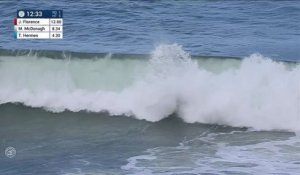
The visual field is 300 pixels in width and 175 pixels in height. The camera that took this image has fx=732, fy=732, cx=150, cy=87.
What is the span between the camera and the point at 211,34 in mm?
18984

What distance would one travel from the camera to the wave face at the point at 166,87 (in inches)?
595

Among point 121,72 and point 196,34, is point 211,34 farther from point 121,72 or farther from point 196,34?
point 121,72

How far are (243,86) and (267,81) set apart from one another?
53 cm

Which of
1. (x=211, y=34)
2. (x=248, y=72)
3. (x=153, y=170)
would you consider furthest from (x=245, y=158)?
(x=211, y=34)

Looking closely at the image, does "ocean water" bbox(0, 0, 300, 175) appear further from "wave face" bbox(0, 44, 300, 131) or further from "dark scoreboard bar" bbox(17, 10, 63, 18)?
"dark scoreboard bar" bbox(17, 10, 63, 18)
